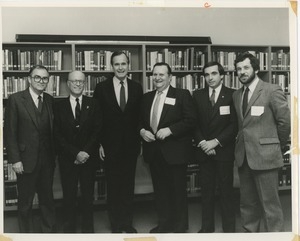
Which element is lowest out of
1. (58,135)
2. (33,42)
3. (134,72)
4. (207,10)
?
(58,135)

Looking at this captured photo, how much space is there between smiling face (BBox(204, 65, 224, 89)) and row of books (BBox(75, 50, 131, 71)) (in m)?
0.50

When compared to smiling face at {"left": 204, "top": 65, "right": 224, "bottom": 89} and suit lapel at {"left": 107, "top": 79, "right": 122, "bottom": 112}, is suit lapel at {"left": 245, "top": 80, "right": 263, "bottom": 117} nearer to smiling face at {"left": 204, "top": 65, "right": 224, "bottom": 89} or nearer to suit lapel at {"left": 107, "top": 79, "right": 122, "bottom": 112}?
smiling face at {"left": 204, "top": 65, "right": 224, "bottom": 89}

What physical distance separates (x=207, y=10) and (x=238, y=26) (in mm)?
227

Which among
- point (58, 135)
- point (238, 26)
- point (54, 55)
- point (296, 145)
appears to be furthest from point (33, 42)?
point (296, 145)

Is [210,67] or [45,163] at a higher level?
[210,67]

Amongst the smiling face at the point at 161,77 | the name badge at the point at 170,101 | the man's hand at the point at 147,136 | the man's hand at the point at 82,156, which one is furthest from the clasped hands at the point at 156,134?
the man's hand at the point at 82,156

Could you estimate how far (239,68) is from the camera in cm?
268

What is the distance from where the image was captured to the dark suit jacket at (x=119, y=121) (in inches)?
106

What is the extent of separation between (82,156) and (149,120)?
18.9 inches

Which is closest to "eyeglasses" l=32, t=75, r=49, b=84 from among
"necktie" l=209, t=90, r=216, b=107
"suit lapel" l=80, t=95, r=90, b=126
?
"suit lapel" l=80, t=95, r=90, b=126

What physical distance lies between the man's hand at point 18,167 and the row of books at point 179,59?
1006 mm

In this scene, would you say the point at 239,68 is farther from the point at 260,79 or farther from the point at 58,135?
the point at 58,135

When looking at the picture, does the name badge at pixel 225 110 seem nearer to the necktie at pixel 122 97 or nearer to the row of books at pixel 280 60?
the row of books at pixel 280 60

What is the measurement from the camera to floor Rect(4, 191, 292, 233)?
2.63 m
